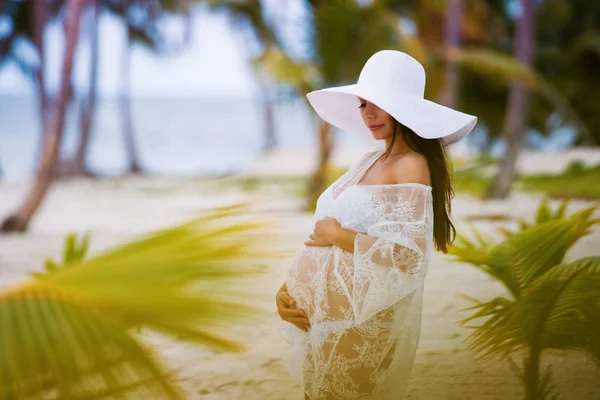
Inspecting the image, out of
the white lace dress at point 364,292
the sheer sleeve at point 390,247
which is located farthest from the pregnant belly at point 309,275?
the sheer sleeve at point 390,247

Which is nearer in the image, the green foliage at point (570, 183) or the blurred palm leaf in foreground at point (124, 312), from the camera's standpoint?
the blurred palm leaf in foreground at point (124, 312)

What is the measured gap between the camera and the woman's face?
5.65ft

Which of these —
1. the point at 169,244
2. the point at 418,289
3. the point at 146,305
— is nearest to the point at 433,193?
the point at 418,289

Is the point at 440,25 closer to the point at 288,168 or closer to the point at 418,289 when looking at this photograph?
the point at 288,168

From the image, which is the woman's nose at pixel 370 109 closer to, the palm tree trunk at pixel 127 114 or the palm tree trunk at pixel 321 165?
the palm tree trunk at pixel 321 165

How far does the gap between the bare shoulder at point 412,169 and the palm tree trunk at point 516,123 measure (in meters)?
8.09

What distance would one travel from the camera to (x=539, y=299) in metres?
2.07

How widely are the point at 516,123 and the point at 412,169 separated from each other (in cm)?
853

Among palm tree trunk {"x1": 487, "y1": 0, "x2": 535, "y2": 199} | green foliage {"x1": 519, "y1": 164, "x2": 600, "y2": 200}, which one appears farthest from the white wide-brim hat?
palm tree trunk {"x1": 487, "y1": 0, "x2": 535, "y2": 199}

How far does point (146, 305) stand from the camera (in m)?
0.94

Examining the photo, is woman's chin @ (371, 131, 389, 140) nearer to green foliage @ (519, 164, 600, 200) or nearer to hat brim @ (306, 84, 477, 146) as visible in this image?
hat brim @ (306, 84, 477, 146)

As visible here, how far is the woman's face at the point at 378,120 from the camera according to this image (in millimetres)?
1722

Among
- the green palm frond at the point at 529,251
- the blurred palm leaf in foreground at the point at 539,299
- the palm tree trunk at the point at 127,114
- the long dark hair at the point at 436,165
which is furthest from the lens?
the palm tree trunk at the point at 127,114

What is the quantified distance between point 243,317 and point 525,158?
49.2ft
